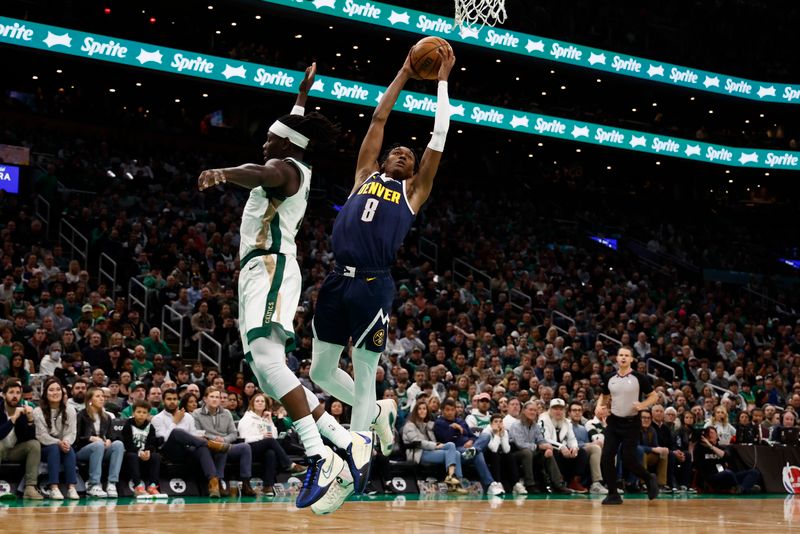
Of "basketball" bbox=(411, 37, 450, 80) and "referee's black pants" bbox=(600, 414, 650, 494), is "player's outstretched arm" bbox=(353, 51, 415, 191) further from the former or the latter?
"referee's black pants" bbox=(600, 414, 650, 494)

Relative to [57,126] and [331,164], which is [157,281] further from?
[331,164]

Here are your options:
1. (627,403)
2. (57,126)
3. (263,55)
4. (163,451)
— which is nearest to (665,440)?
(627,403)

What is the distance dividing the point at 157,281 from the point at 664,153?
18990mm

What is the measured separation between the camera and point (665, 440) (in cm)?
1600

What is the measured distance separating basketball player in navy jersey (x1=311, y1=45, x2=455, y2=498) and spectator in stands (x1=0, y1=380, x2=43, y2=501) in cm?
571

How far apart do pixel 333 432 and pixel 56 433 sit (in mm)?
6046

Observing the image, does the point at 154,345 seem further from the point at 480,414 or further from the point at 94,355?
the point at 480,414

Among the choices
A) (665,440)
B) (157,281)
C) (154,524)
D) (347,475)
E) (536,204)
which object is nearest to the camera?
(347,475)

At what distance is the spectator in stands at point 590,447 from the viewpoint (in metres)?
15.1

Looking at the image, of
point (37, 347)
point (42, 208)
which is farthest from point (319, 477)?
point (42, 208)

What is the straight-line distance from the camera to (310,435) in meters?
6.30

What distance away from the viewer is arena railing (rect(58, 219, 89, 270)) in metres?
19.2

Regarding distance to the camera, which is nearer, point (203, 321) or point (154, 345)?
point (154, 345)

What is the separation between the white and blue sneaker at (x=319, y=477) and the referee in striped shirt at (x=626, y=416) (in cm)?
662
